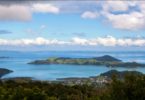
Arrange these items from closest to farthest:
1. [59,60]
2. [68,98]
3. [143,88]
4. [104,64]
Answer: [143,88] < [68,98] < [104,64] < [59,60]

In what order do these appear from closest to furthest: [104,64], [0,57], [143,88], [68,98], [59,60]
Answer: [143,88]
[68,98]
[104,64]
[59,60]
[0,57]

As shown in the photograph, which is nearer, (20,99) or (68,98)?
(20,99)

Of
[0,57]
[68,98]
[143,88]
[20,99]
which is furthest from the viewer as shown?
[0,57]

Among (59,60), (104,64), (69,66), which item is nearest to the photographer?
(104,64)

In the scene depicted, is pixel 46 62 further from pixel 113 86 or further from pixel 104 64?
pixel 113 86

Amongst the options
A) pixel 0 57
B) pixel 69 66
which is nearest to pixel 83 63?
pixel 69 66

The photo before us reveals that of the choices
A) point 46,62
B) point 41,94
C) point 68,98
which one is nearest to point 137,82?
point 41,94

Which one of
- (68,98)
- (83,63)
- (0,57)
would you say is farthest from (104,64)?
(68,98)

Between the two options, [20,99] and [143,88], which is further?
[20,99]

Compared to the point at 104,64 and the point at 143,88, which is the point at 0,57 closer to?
the point at 104,64
